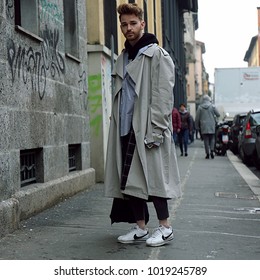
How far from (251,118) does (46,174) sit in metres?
10.2

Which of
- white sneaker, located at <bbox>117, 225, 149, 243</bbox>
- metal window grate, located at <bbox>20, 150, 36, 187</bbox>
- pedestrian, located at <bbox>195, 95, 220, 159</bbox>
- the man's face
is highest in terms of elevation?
the man's face

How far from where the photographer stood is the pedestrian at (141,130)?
4.91 meters

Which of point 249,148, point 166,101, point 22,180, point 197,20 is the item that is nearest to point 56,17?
point 22,180

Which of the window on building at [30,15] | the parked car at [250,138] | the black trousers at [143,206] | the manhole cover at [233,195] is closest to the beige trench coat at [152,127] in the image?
the black trousers at [143,206]

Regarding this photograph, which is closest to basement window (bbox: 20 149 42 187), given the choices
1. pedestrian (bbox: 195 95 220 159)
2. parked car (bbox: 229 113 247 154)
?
pedestrian (bbox: 195 95 220 159)

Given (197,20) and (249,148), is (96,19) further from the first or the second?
(197,20)

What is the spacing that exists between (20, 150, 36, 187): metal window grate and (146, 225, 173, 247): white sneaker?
226cm

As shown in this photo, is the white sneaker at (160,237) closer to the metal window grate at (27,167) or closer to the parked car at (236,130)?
the metal window grate at (27,167)

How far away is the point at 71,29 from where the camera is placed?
958 cm

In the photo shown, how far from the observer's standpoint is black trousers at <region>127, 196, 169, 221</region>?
5043 mm

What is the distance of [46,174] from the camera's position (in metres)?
7.51

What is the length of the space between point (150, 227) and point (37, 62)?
254 centimetres

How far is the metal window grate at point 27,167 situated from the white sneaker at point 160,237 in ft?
7.41

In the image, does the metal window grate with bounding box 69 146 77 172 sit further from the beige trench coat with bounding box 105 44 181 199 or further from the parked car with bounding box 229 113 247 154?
the parked car with bounding box 229 113 247 154
